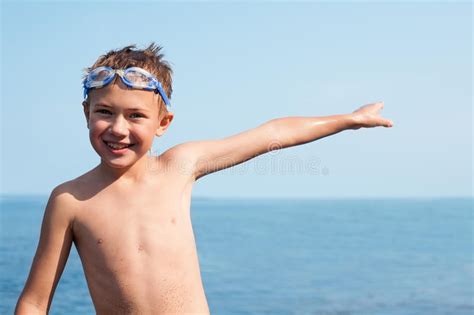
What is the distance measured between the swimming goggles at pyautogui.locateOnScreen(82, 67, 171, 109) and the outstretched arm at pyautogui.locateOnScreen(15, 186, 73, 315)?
20.5 inches

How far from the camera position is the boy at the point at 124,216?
10.3ft

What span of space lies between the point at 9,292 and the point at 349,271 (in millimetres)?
7365

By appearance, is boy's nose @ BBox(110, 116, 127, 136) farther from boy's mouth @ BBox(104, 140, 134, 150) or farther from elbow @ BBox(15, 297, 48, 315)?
elbow @ BBox(15, 297, 48, 315)

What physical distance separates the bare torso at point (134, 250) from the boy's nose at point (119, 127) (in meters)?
0.32

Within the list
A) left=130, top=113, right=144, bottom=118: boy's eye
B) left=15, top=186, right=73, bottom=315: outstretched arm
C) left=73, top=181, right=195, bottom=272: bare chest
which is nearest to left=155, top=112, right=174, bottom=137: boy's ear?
left=130, top=113, right=144, bottom=118: boy's eye

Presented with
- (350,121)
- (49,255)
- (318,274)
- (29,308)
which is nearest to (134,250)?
(49,255)

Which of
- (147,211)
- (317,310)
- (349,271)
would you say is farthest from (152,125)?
(349,271)

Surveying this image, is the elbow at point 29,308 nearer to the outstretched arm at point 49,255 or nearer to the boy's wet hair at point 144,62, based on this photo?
the outstretched arm at point 49,255

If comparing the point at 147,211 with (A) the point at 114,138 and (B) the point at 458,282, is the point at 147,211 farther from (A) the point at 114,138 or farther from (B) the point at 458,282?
(B) the point at 458,282

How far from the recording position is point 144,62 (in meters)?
3.29

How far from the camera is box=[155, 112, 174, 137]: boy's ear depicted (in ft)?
10.9

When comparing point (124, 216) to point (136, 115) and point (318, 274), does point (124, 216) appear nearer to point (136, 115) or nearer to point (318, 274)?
point (136, 115)

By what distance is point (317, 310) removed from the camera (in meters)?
11.3

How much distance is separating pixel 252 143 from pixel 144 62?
25.9 inches
